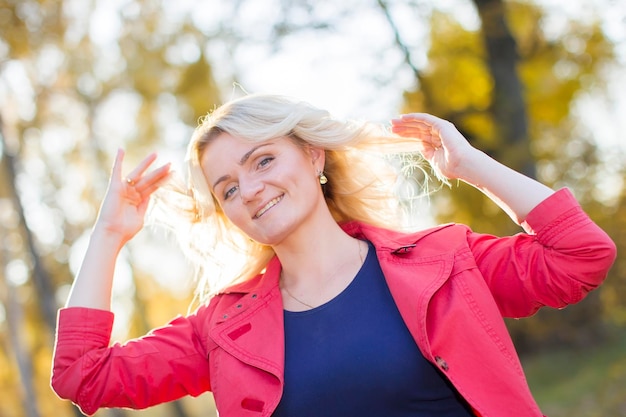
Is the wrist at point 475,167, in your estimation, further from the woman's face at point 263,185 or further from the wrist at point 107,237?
the wrist at point 107,237

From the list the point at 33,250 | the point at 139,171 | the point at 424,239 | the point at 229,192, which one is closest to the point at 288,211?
the point at 229,192

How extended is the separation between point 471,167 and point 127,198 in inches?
62.0

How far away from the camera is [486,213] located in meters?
12.2

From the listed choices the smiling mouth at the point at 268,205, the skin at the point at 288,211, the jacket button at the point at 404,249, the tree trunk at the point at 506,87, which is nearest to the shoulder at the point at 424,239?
the jacket button at the point at 404,249

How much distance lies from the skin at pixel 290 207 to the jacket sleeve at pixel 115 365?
11 centimetres

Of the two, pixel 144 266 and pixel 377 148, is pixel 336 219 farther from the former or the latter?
pixel 144 266

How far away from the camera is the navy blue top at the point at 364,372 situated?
9.96ft

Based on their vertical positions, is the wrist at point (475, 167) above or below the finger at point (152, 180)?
below

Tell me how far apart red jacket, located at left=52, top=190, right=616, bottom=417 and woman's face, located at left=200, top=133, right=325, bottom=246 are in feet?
1.04

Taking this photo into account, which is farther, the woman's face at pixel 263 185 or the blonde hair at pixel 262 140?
the blonde hair at pixel 262 140

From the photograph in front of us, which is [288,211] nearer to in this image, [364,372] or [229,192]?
[229,192]

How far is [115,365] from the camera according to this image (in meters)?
3.34

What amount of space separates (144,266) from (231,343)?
18.4m

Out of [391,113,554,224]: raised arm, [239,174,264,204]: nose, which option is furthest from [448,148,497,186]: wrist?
[239,174,264,204]: nose
